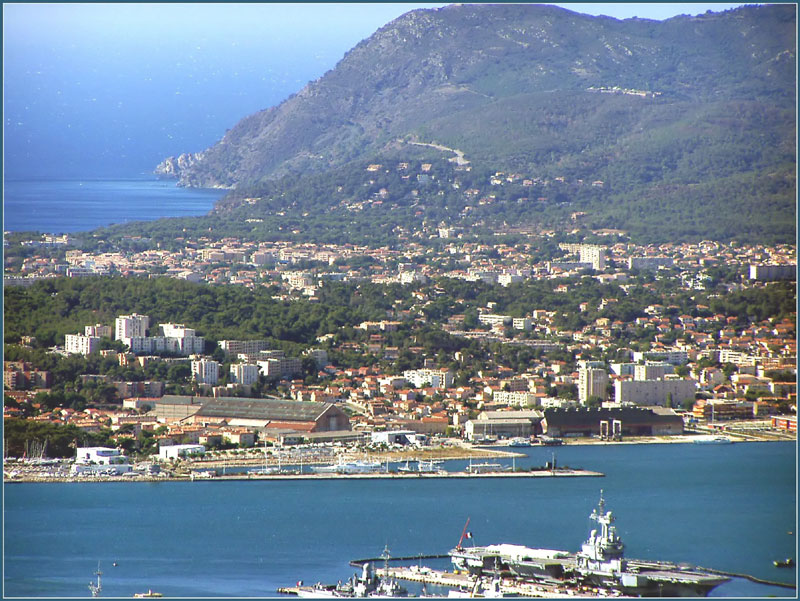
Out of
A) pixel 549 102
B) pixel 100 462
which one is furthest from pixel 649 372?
pixel 549 102

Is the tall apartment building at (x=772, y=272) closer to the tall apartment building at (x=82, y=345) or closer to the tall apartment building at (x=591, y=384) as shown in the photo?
the tall apartment building at (x=591, y=384)

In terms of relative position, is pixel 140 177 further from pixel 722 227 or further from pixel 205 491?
pixel 205 491

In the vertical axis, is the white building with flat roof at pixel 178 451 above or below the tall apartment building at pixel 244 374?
below

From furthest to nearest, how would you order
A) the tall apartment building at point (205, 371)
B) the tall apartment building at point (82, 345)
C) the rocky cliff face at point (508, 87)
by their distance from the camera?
the rocky cliff face at point (508, 87), the tall apartment building at point (82, 345), the tall apartment building at point (205, 371)

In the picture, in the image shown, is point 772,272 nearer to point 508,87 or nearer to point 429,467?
point 429,467

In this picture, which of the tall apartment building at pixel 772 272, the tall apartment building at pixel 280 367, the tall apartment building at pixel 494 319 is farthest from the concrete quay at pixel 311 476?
the tall apartment building at pixel 772 272

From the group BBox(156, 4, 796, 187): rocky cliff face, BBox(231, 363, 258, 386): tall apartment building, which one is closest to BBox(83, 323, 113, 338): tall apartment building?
BBox(231, 363, 258, 386): tall apartment building

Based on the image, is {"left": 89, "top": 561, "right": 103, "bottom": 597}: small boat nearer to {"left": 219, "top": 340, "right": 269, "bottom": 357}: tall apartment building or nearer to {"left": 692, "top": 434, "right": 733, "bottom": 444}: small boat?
{"left": 692, "top": 434, "right": 733, "bottom": 444}: small boat
